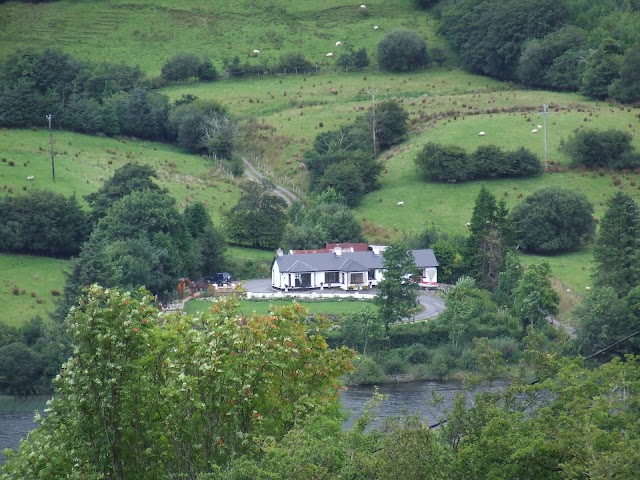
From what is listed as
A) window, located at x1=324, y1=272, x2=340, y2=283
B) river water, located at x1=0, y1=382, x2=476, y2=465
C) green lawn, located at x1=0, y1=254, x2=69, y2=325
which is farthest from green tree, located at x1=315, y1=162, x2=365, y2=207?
river water, located at x1=0, y1=382, x2=476, y2=465

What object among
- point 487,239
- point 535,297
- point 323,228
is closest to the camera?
point 535,297

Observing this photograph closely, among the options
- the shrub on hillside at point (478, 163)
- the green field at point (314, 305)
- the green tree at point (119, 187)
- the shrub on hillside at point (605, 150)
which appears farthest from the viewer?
the shrub on hillside at point (478, 163)

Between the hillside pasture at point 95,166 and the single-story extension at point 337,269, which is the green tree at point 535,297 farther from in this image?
the hillside pasture at point 95,166

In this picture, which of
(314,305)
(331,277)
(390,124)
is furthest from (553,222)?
(390,124)

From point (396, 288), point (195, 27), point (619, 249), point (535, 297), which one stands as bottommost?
point (535, 297)

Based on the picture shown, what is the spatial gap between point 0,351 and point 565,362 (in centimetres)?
3890

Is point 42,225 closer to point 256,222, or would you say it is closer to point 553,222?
point 256,222

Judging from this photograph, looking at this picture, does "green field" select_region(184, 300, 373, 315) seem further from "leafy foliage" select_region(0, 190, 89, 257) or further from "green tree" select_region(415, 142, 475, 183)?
"green tree" select_region(415, 142, 475, 183)

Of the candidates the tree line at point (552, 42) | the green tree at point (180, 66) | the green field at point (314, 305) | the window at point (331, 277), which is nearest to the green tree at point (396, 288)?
the green field at point (314, 305)

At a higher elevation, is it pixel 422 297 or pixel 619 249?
pixel 619 249

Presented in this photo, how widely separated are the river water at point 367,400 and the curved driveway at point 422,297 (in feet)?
31.8

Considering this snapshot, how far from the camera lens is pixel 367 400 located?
198 ft

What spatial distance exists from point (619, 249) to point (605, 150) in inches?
1007

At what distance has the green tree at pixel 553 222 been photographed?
9306cm
